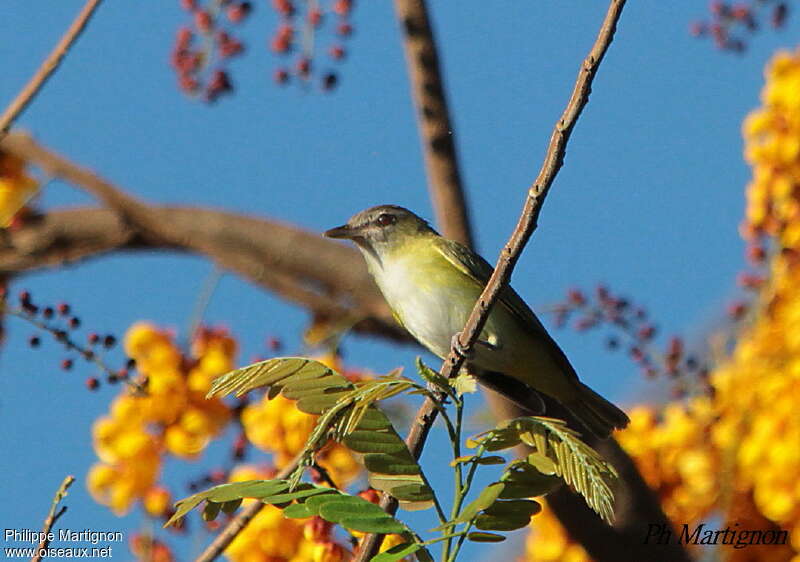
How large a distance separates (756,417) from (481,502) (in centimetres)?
185

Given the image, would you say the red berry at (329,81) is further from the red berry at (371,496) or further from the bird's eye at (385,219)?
the red berry at (371,496)

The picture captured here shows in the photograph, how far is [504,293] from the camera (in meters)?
4.07

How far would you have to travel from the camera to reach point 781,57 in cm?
444

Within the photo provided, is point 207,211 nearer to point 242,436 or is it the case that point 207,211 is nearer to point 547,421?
point 242,436

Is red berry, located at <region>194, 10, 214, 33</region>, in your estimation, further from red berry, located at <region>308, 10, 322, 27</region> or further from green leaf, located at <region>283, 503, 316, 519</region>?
green leaf, located at <region>283, 503, 316, 519</region>

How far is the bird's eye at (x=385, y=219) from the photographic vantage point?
14.2 ft

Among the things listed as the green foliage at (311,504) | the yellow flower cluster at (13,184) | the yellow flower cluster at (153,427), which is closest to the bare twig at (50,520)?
the green foliage at (311,504)

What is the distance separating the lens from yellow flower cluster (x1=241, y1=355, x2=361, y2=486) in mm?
3166

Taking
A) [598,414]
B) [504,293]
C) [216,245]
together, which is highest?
[216,245]

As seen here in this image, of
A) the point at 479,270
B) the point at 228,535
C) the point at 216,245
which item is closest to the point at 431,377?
the point at 228,535

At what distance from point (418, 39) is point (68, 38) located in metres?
2.08

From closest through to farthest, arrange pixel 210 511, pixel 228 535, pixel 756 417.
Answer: pixel 210 511 < pixel 228 535 < pixel 756 417

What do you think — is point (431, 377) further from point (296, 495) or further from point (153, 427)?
point (153, 427)

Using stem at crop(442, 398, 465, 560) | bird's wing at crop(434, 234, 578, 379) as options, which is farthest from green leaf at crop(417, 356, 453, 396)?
bird's wing at crop(434, 234, 578, 379)
